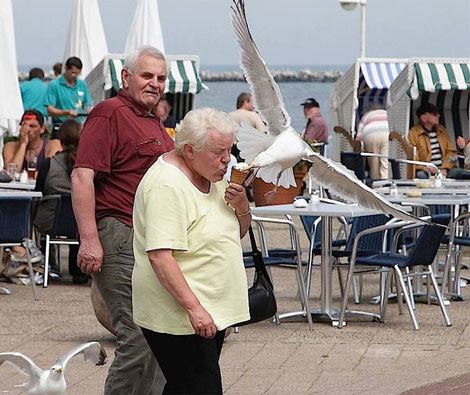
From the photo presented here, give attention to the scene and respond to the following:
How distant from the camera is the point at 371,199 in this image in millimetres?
5145

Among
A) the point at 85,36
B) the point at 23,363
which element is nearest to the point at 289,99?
the point at 85,36

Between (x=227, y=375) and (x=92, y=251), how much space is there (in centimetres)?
186

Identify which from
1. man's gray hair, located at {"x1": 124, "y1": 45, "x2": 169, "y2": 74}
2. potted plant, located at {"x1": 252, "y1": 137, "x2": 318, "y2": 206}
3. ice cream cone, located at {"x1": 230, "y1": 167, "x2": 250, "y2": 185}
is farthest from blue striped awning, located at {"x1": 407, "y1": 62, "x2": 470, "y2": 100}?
ice cream cone, located at {"x1": 230, "y1": 167, "x2": 250, "y2": 185}

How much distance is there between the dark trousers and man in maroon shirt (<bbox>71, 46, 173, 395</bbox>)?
2.42ft

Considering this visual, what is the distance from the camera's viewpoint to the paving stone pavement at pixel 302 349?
6375 mm

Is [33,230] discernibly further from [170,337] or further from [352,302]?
[170,337]

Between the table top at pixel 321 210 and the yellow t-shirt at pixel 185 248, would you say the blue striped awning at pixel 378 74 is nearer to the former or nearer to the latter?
the table top at pixel 321 210

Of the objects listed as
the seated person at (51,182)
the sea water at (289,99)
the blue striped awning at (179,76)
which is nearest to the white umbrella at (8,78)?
the seated person at (51,182)

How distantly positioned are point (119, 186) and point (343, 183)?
1036 millimetres

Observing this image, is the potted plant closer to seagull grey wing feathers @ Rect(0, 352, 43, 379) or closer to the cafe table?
the cafe table

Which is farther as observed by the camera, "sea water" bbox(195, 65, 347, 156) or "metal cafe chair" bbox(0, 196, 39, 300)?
"sea water" bbox(195, 65, 347, 156)

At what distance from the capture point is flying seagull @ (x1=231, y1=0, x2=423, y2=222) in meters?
5.06

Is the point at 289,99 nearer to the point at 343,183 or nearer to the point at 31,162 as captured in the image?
the point at 31,162

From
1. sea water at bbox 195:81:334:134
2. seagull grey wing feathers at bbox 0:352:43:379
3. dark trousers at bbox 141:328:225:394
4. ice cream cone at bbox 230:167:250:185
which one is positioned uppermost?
ice cream cone at bbox 230:167:250:185
